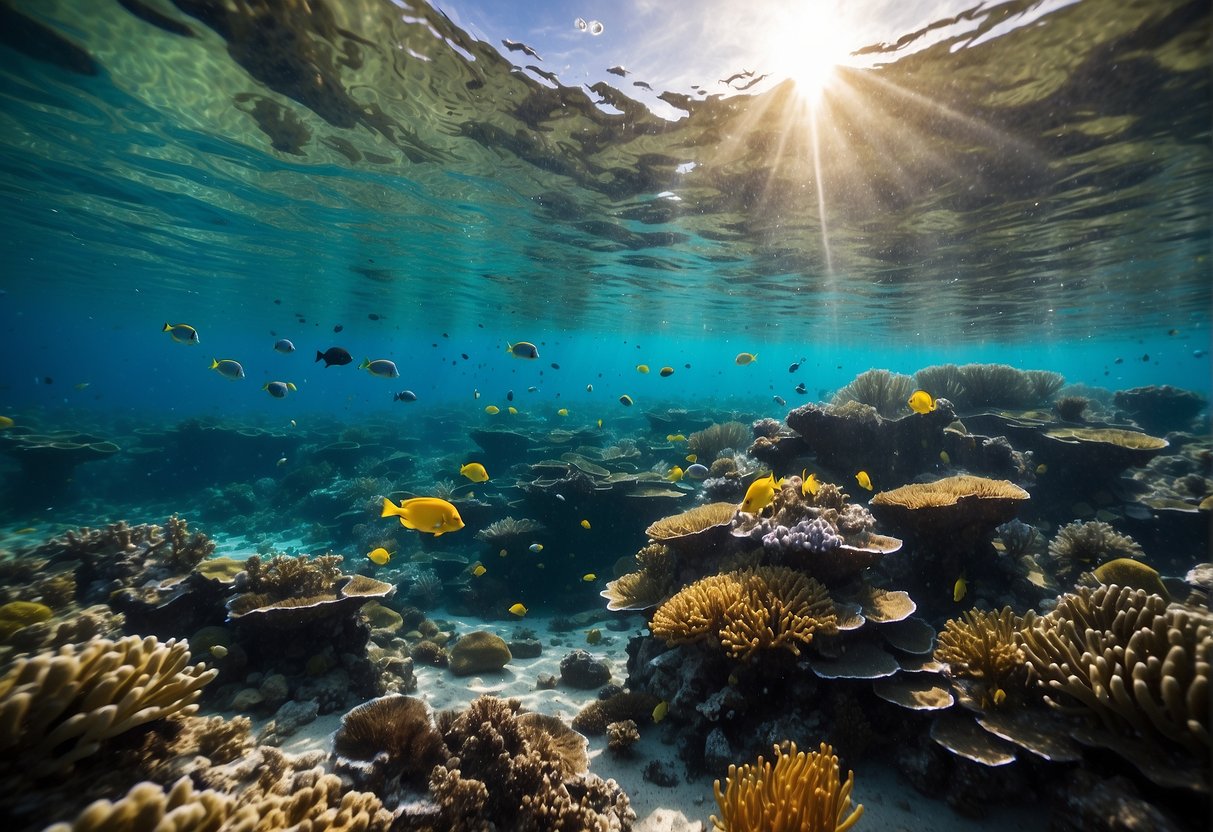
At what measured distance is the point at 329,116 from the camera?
38.3 ft

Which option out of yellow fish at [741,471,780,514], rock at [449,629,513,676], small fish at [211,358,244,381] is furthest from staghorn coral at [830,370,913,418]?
small fish at [211,358,244,381]

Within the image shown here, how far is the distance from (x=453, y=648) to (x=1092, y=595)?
350 inches

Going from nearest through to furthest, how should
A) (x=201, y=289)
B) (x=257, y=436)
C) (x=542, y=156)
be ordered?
(x=542, y=156) → (x=257, y=436) → (x=201, y=289)

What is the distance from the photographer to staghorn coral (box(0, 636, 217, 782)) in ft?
7.70

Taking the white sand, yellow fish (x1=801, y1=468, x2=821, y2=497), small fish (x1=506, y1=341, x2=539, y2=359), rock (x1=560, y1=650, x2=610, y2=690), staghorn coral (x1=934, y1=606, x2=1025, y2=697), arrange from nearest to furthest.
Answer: the white sand, staghorn coral (x1=934, y1=606, x2=1025, y2=697), yellow fish (x1=801, y1=468, x2=821, y2=497), rock (x1=560, y1=650, x2=610, y2=690), small fish (x1=506, y1=341, x2=539, y2=359)

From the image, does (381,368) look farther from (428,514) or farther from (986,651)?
(986,651)

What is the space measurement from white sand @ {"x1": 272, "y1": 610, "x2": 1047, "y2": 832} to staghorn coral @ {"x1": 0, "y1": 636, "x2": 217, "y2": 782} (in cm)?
246

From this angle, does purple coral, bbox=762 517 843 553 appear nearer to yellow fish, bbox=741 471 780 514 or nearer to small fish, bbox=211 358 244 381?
yellow fish, bbox=741 471 780 514

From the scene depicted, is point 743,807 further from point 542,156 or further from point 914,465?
point 542,156

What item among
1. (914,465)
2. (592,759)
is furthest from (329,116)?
(914,465)

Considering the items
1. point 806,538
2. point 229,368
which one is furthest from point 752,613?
point 229,368

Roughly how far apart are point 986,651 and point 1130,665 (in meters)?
1.03

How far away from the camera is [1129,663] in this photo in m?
3.29

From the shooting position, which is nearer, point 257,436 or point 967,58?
point 967,58
